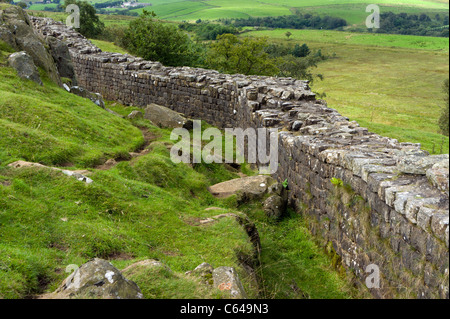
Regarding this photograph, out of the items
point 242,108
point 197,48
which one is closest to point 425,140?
point 242,108

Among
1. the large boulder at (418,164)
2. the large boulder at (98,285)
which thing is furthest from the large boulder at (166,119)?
the large boulder at (98,285)

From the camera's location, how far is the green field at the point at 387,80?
44344mm

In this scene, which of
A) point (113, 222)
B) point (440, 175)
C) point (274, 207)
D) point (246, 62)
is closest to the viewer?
point (440, 175)

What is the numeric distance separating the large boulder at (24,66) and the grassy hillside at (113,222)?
10.7 feet

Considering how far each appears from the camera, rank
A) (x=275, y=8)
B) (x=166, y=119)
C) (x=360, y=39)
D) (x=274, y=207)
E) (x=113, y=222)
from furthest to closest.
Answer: (x=275, y=8) < (x=360, y=39) < (x=166, y=119) < (x=274, y=207) < (x=113, y=222)

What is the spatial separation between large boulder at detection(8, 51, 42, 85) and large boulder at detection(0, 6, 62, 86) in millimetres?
1078

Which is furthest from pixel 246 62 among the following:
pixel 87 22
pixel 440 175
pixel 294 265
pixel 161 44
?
pixel 440 175

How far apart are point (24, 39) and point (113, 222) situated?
525 inches

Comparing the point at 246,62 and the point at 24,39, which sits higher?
the point at 24,39

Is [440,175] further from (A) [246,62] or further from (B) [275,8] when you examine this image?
(B) [275,8]

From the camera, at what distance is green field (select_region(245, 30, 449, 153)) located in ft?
145

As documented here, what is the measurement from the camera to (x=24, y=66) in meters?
17.0

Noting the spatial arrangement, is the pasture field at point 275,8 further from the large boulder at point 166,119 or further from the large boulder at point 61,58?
the large boulder at point 166,119

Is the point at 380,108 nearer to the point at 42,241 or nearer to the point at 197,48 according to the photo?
the point at 197,48
